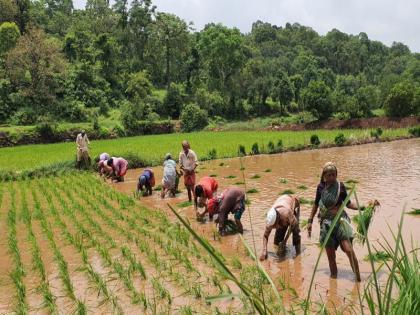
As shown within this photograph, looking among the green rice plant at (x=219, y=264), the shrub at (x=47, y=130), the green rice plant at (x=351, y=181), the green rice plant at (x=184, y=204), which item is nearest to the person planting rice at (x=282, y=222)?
the green rice plant at (x=184, y=204)

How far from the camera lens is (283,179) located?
13.6m

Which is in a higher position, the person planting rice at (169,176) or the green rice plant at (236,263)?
the person planting rice at (169,176)

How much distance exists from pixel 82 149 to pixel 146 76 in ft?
108

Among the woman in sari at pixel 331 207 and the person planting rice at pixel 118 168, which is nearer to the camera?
the woman in sari at pixel 331 207

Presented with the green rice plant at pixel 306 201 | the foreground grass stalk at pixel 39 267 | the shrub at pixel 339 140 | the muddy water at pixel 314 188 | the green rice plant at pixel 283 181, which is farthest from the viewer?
the shrub at pixel 339 140

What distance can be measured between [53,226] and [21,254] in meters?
1.82

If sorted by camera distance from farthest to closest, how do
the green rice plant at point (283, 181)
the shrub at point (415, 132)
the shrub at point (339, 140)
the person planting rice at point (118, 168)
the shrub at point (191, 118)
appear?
the shrub at point (191, 118) → the shrub at point (415, 132) → the shrub at point (339, 140) → the person planting rice at point (118, 168) → the green rice plant at point (283, 181)

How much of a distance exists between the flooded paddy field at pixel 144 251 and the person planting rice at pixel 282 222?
0.61 feet

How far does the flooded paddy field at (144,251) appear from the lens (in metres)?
5.20

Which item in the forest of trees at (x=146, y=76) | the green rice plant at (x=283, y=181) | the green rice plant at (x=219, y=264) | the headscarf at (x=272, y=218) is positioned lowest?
the green rice plant at (x=283, y=181)

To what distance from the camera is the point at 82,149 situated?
17.0 m

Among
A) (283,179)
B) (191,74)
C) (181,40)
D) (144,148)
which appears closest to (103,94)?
(181,40)

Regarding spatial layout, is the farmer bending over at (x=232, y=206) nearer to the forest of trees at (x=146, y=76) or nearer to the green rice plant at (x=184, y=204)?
the green rice plant at (x=184, y=204)

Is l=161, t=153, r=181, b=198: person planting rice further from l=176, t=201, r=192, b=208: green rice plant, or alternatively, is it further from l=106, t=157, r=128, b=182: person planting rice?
l=106, t=157, r=128, b=182: person planting rice
